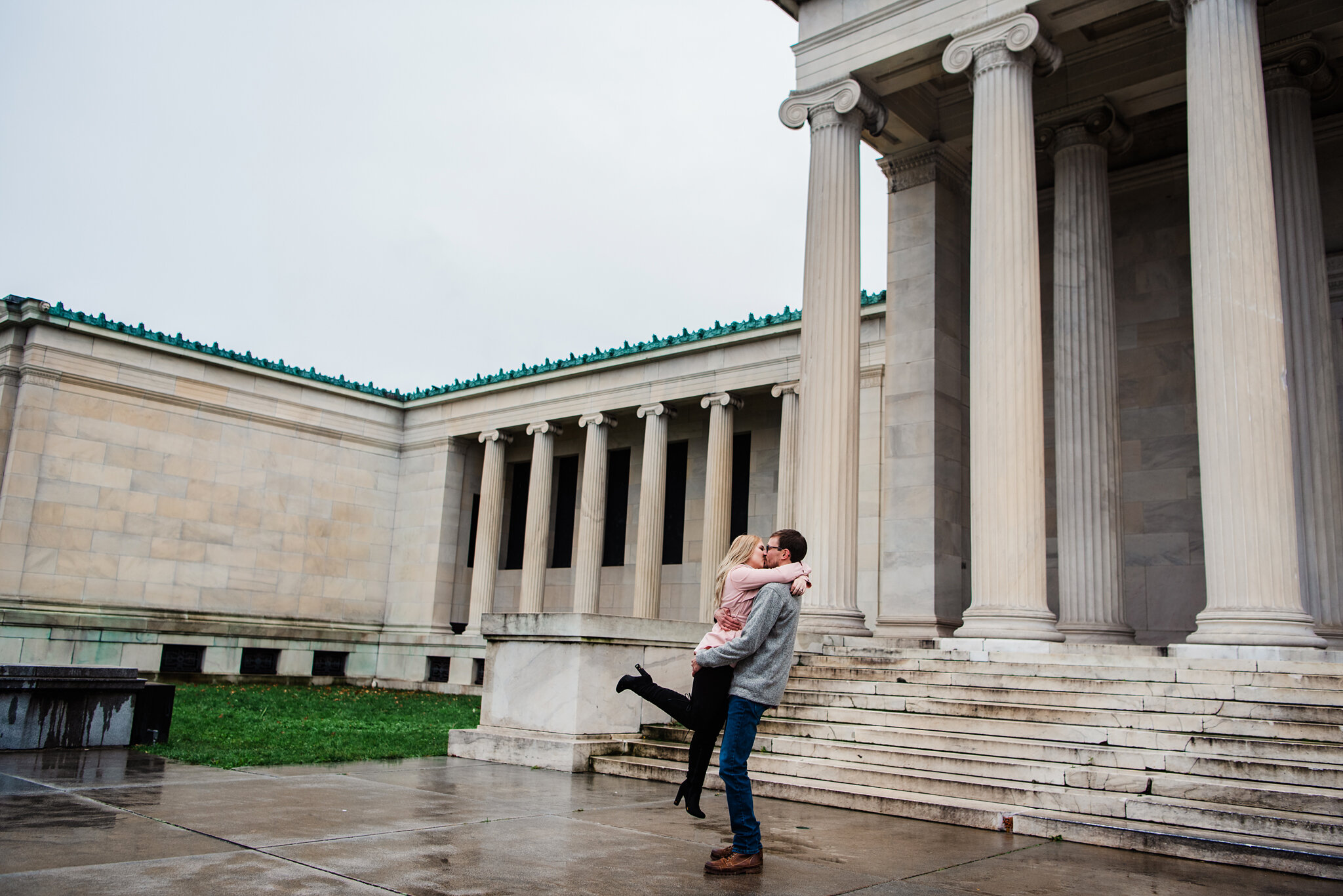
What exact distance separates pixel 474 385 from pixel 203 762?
3071 cm

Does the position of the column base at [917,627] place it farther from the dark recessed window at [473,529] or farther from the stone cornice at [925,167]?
the dark recessed window at [473,529]

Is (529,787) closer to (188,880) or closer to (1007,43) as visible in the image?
(188,880)

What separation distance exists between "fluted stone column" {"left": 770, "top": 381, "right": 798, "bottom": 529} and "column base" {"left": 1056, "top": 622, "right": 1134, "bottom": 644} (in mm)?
12034

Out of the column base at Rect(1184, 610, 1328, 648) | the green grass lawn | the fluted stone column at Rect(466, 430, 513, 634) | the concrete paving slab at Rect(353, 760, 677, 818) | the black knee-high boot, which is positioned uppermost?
the fluted stone column at Rect(466, 430, 513, 634)

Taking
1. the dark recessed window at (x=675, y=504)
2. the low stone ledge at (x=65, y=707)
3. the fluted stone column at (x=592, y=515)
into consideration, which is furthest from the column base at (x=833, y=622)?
the dark recessed window at (x=675, y=504)

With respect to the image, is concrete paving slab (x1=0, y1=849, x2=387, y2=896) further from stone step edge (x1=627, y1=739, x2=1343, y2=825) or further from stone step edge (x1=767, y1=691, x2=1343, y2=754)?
stone step edge (x1=767, y1=691, x2=1343, y2=754)

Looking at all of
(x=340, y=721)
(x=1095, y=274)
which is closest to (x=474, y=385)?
(x=340, y=721)

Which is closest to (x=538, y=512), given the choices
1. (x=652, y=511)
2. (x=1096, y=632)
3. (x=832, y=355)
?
(x=652, y=511)

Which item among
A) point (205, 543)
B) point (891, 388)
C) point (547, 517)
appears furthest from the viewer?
point (547, 517)

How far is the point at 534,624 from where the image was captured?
1423 cm

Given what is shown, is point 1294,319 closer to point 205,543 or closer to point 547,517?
point 547,517

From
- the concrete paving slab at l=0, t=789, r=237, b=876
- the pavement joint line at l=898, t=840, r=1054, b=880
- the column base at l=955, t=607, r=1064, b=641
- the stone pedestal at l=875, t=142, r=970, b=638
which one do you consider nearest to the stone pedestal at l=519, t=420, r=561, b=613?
the stone pedestal at l=875, t=142, r=970, b=638

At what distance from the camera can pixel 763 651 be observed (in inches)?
284

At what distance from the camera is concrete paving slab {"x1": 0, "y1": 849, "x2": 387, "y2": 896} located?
5707 millimetres
